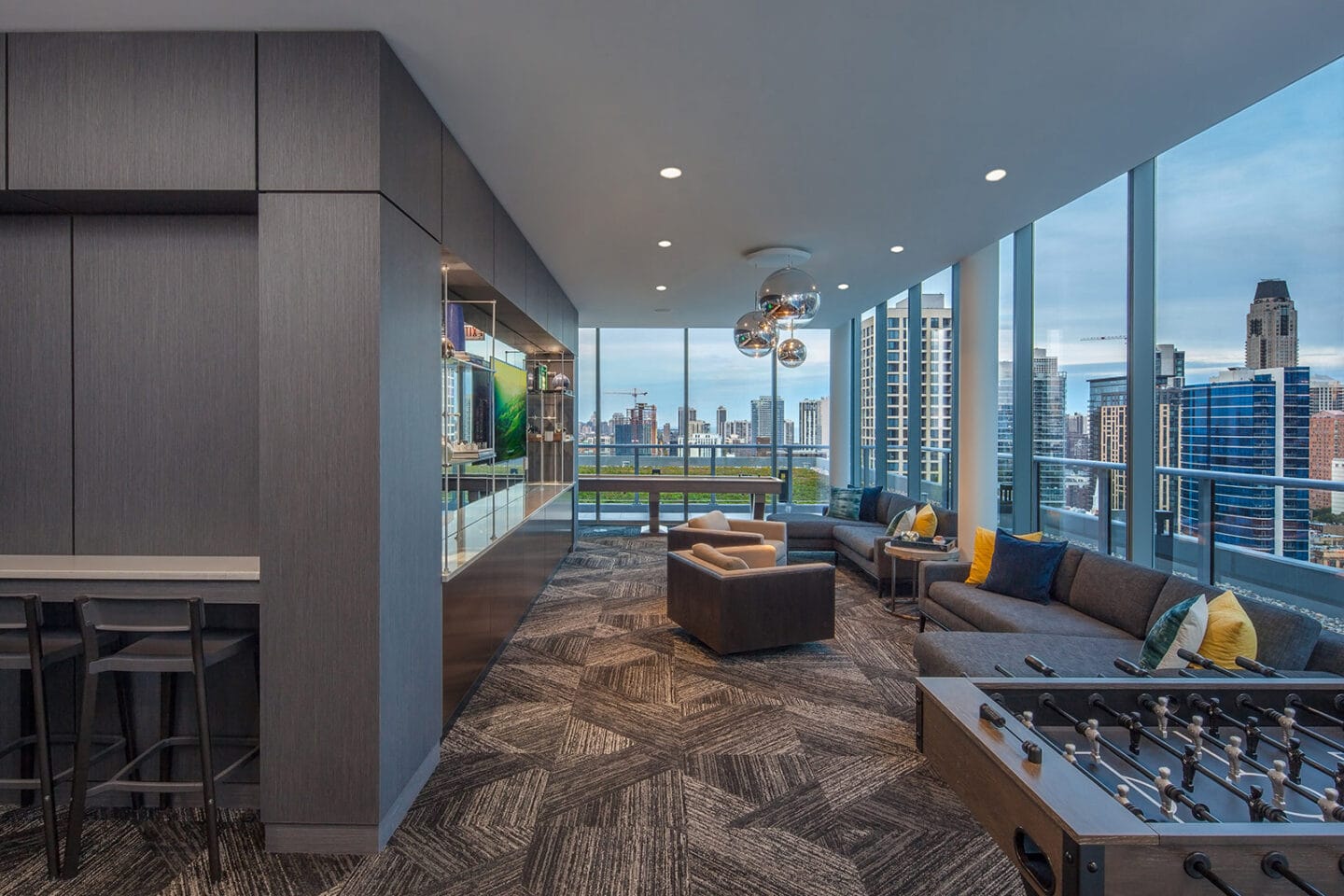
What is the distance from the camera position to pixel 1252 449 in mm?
3232

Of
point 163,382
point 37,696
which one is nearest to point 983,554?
point 163,382

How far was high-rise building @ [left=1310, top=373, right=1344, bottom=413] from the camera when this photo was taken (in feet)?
9.29

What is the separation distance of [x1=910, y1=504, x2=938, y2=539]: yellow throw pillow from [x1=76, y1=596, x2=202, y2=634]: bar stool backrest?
4999 millimetres

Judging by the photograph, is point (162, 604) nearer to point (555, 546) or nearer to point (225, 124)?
point (225, 124)

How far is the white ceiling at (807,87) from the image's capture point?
2.17 meters

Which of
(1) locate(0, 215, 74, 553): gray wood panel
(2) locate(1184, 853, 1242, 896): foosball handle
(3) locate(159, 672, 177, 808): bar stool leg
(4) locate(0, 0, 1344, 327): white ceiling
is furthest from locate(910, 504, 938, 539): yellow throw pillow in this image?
(1) locate(0, 215, 74, 553): gray wood panel

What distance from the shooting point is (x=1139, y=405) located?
3.87 meters

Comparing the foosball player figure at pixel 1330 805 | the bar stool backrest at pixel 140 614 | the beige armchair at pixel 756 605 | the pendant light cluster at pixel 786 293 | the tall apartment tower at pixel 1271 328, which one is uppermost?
the pendant light cluster at pixel 786 293

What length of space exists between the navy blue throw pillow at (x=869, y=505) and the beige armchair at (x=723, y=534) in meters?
1.47

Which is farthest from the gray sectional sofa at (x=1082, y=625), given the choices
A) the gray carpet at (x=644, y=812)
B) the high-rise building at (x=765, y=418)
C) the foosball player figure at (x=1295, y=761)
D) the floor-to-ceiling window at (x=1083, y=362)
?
the high-rise building at (x=765, y=418)

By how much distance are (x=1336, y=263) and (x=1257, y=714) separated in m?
2.44

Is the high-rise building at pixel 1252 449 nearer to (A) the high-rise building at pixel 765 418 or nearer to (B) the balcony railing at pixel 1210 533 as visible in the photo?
(B) the balcony railing at pixel 1210 533

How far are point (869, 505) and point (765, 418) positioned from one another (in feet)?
8.95

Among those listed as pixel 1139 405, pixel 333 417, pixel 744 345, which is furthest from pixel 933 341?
pixel 333 417
